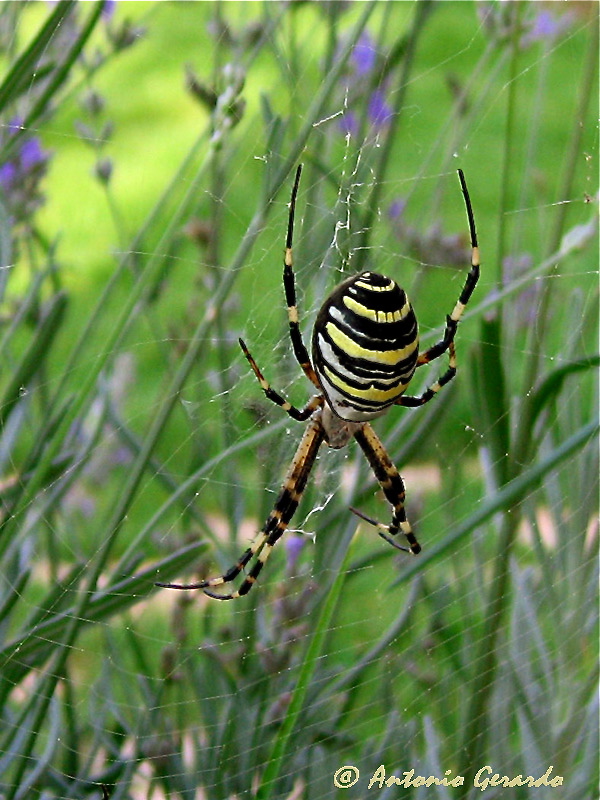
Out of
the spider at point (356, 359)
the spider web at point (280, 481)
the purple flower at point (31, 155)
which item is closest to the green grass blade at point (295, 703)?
the spider web at point (280, 481)

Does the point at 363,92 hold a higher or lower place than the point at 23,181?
higher

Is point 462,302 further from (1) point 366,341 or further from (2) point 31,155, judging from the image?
(2) point 31,155

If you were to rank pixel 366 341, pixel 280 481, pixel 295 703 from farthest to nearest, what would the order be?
pixel 280 481 → pixel 366 341 → pixel 295 703

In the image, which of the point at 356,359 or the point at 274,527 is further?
the point at 274,527

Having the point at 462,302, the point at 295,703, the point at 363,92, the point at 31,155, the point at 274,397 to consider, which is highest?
the point at 363,92

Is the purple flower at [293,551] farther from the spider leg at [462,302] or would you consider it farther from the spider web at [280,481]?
the spider leg at [462,302]

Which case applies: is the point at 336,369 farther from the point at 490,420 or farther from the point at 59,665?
the point at 59,665

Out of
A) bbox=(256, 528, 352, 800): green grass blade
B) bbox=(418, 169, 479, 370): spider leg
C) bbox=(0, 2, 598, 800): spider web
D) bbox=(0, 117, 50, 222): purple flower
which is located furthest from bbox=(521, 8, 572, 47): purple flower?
bbox=(256, 528, 352, 800): green grass blade

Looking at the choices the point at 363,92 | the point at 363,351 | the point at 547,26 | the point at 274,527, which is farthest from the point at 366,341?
the point at 547,26
